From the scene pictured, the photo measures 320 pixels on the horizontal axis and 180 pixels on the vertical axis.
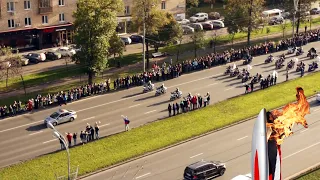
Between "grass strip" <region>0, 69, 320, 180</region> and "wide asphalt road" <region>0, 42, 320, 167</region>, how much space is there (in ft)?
6.59

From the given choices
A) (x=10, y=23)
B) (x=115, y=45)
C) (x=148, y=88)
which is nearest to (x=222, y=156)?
(x=148, y=88)

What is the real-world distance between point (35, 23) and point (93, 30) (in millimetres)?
22191

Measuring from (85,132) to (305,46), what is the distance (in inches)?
1824

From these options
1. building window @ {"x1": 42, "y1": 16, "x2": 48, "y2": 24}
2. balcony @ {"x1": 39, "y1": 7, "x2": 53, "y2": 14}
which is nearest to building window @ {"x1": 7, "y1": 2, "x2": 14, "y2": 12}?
balcony @ {"x1": 39, "y1": 7, "x2": 53, "y2": 14}

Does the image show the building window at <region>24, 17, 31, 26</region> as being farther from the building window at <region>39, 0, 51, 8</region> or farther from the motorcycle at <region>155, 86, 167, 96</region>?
the motorcycle at <region>155, 86, 167, 96</region>

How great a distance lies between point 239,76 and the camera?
64.2 metres

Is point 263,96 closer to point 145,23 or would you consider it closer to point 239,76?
point 239,76

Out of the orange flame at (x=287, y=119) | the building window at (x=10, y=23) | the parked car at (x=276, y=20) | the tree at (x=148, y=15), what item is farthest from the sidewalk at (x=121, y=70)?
the orange flame at (x=287, y=119)

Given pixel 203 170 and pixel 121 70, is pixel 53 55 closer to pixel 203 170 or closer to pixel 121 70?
pixel 121 70

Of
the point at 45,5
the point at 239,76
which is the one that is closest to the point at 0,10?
the point at 45,5

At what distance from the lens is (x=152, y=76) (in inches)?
2483

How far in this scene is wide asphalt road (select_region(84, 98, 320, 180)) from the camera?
1538 inches

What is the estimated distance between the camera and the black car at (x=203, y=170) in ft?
120

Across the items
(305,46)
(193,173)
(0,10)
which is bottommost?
(193,173)
